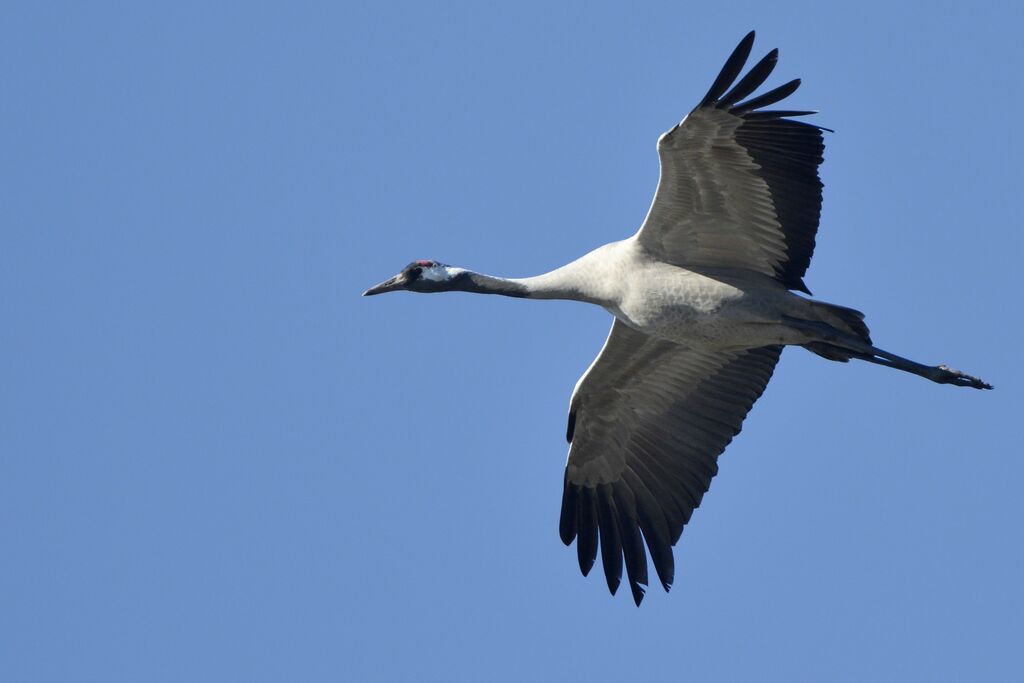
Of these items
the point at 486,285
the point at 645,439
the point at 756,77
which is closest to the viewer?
the point at 756,77

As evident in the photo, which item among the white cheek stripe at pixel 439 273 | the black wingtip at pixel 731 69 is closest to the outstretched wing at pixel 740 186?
the black wingtip at pixel 731 69

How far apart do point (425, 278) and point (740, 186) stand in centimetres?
314

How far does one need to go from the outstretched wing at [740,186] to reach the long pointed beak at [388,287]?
2457 mm

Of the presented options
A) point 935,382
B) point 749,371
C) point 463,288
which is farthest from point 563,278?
point 935,382

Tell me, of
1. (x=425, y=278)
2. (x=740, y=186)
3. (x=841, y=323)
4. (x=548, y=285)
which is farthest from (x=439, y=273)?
(x=841, y=323)

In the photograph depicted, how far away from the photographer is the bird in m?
12.9

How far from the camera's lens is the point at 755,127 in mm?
12820

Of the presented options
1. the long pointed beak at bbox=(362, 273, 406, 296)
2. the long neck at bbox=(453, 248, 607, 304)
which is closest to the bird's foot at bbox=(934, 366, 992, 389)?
the long neck at bbox=(453, 248, 607, 304)

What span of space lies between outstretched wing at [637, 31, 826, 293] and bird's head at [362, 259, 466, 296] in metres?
1.99

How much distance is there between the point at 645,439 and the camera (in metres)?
15.2

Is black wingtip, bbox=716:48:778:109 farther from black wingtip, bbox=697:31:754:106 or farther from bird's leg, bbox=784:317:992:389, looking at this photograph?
bird's leg, bbox=784:317:992:389

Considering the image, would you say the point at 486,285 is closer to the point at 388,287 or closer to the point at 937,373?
the point at 388,287

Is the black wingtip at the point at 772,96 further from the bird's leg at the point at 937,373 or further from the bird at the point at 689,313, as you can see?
the bird's leg at the point at 937,373

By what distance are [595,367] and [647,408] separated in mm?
671
